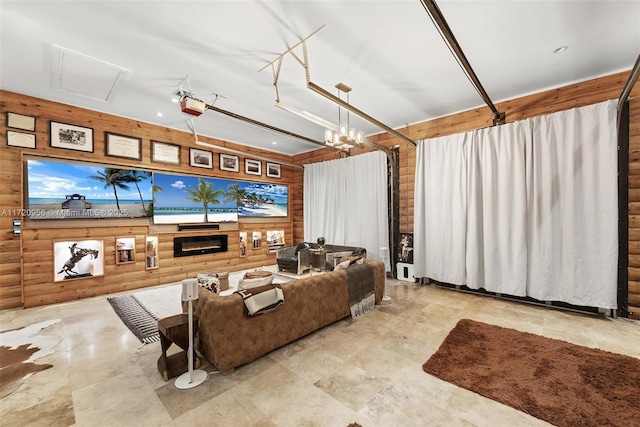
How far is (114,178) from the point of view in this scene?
4.70 metres

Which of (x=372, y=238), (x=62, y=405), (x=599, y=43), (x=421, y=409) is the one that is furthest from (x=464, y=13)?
(x=62, y=405)

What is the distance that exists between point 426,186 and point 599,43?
2.72 m

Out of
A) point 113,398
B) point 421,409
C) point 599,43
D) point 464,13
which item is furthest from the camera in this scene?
point 599,43

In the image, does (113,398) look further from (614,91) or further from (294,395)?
(614,91)

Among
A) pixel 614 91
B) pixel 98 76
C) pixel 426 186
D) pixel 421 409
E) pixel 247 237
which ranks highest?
pixel 98 76

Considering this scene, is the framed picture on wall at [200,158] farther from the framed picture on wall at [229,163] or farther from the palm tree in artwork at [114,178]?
the palm tree in artwork at [114,178]

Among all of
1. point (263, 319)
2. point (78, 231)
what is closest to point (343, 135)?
point (263, 319)

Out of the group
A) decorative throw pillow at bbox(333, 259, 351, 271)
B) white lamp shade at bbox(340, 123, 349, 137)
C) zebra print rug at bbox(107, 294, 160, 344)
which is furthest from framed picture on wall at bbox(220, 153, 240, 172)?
decorative throw pillow at bbox(333, 259, 351, 271)

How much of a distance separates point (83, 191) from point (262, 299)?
4.22 metres

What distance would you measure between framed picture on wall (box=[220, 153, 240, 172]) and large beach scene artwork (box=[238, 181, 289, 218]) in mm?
390

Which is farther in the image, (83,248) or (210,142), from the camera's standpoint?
(210,142)

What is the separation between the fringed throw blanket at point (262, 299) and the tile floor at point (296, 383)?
0.54m

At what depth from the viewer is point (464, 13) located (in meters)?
2.41

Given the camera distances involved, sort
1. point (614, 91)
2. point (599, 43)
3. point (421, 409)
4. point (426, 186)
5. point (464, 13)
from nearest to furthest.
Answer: point (421, 409)
point (464, 13)
point (599, 43)
point (614, 91)
point (426, 186)
